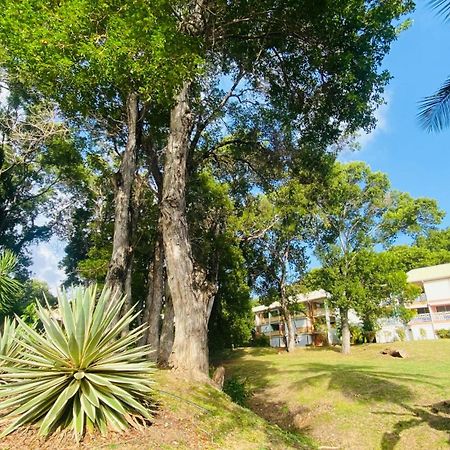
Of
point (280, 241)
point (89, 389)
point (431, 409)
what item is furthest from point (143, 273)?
point (89, 389)

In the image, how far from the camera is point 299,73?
41.4 ft

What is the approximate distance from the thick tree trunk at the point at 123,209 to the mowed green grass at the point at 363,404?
23.0ft

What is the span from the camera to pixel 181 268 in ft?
27.7

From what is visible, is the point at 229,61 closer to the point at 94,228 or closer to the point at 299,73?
the point at 299,73

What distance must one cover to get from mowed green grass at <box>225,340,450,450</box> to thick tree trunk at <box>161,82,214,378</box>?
467 centimetres

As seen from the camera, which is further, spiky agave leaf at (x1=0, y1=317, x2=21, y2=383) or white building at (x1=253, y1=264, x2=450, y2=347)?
white building at (x1=253, y1=264, x2=450, y2=347)

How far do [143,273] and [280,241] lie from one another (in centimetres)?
1186

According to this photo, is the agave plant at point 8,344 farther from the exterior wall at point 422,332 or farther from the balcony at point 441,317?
the balcony at point 441,317

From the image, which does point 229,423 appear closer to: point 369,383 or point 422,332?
point 369,383

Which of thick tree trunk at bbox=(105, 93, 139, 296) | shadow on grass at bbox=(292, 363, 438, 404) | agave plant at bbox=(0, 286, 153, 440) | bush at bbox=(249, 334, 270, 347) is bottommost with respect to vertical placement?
shadow on grass at bbox=(292, 363, 438, 404)

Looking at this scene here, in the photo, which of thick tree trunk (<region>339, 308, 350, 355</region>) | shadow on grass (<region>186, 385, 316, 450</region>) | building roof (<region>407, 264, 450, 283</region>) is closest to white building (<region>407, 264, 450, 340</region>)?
building roof (<region>407, 264, 450, 283</region>)

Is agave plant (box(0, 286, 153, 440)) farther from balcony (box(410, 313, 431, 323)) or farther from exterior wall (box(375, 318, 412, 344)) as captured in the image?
balcony (box(410, 313, 431, 323))

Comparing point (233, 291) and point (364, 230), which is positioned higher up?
point (364, 230)

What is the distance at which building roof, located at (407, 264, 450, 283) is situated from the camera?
43.4m
